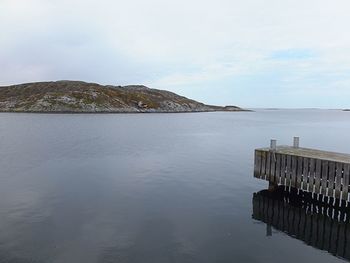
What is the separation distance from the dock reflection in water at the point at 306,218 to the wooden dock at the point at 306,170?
116cm

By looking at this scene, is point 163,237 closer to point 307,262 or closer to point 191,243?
point 191,243

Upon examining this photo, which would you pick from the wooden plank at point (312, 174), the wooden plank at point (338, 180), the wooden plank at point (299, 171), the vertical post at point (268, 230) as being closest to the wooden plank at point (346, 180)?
the wooden plank at point (338, 180)

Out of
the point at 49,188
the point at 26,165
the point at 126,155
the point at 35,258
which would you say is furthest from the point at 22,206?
the point at 126,155

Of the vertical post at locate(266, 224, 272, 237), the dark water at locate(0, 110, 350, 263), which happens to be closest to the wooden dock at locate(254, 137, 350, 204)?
the dark water at locate(0, 110, 350, 263)

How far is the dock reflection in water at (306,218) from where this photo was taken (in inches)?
771

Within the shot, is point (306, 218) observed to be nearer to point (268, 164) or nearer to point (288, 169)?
point (288, 169)

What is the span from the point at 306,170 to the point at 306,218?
355 centimetres

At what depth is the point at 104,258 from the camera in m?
16.1

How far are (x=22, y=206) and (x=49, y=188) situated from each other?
5096 millimetres

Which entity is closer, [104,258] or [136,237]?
[104,258]

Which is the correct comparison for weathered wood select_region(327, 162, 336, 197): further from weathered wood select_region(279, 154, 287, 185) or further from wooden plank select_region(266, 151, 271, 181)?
wooden plank select_region(266, 151, 271, 181)

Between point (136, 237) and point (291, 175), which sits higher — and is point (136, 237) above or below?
below

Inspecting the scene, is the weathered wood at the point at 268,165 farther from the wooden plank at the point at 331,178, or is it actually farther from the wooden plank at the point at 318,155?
the wooden plank at the point at 331,178

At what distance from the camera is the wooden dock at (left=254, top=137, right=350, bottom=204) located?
2217 cm
